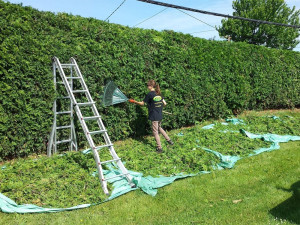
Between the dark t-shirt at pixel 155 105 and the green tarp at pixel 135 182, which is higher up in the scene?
the dark t-shirt at pixel 155 105

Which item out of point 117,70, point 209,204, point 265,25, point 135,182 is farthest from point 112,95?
point 265,25

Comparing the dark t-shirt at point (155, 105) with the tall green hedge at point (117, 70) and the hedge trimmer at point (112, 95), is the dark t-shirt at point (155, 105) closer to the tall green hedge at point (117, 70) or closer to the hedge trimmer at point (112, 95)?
the hedge trimmer at point (112, 95)

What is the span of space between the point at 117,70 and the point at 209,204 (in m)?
4.66

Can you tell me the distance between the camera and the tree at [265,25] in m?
26.0

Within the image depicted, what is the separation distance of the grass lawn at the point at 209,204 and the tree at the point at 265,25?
24.0m

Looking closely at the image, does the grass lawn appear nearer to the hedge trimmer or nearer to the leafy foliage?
the leafy foliage

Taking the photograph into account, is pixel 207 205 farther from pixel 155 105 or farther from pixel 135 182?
pixel 155 105

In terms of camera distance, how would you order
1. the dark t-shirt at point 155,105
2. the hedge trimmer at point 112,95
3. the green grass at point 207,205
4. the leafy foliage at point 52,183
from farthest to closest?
the hedge trimmer at point 112,95 → the dark t-shirt at point 155,105 → the leafy foliage at point 52,183 → the green grass at point 207,205

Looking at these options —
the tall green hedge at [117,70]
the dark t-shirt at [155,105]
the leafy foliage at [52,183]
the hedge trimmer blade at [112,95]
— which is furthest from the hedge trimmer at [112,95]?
the leafy foliage at [52,183]

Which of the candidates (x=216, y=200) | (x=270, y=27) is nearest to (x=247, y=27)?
(x=270, y=27)

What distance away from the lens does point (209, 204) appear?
13.9 feet

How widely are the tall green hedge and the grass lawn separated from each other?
2.83m

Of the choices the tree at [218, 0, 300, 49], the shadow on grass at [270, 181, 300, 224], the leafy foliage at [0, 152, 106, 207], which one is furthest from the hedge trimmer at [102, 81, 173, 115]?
the tree at [218, 0, 300, 49]

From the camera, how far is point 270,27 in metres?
26.8
